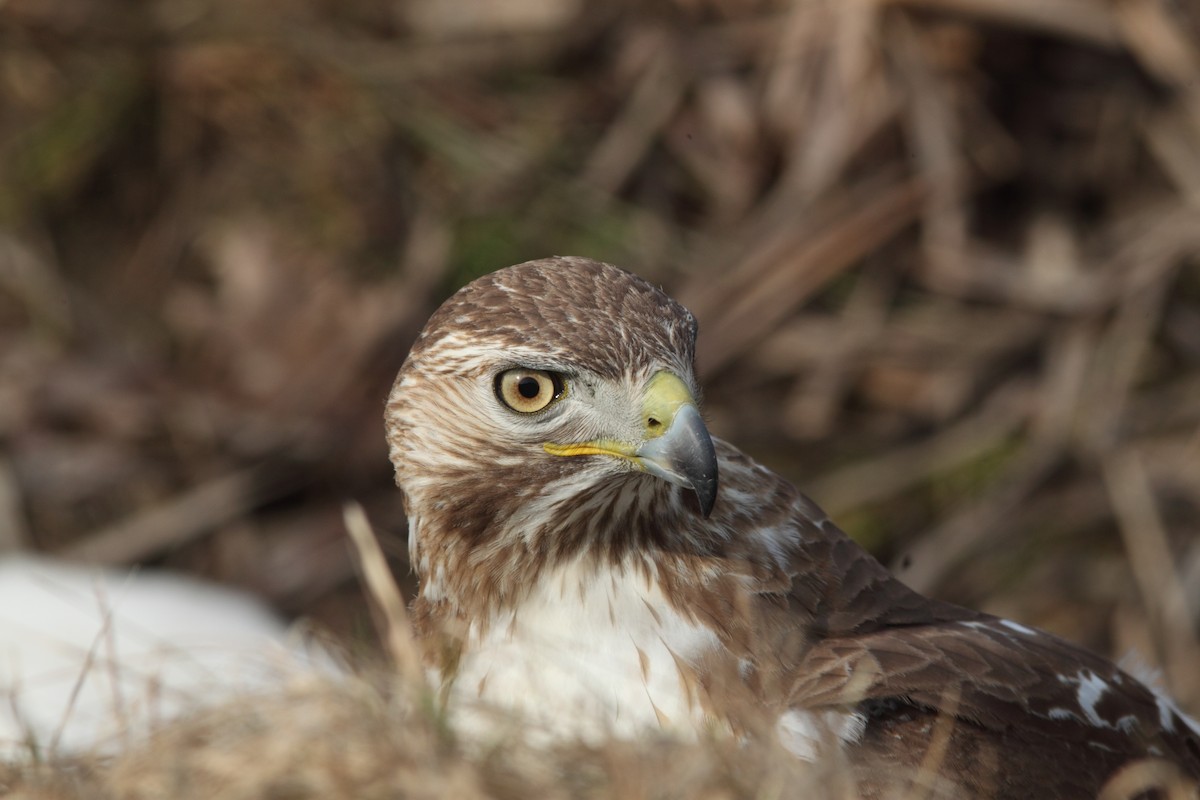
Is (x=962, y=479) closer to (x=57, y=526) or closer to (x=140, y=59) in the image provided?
(x=57, y=526)

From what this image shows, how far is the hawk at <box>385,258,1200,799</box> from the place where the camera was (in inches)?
115

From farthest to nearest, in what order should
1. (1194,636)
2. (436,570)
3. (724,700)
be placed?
(1194,636) → (436,570) → (724,700)

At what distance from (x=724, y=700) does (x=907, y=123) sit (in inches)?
168

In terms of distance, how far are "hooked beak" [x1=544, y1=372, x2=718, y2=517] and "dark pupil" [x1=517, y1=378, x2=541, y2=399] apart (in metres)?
0.10

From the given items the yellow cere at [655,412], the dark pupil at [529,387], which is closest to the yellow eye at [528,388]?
the dark pupil at [529,387]

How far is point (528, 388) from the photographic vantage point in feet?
10.0

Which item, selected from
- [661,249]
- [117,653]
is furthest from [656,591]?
[661,249]

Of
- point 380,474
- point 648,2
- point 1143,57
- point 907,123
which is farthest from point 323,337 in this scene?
point 1143,57

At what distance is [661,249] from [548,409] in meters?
3.87

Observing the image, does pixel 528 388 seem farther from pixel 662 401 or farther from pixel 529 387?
pixel 662 401

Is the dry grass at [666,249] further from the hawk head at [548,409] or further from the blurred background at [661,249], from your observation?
the hawk head at [548,409]

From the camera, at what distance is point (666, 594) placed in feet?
9.93

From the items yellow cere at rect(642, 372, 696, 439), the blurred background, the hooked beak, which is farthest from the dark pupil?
the blurred background

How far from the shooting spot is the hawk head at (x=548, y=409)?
9.86 ft
